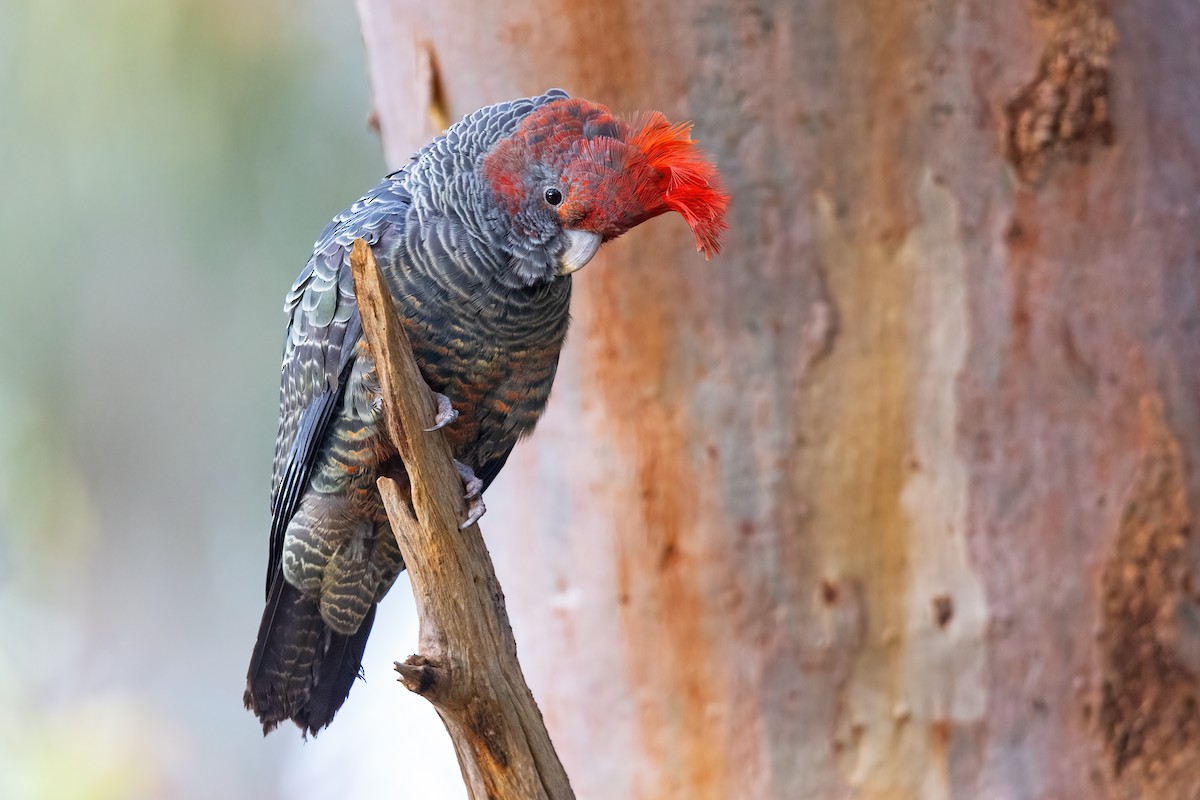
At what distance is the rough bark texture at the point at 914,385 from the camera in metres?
2.16

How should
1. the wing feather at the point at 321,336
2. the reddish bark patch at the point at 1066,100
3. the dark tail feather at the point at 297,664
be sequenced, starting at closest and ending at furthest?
the wing feather at the point at 321,336 < the dark tail feather at the point at 297,664 < the reddish bark patch at the point at 1066,100

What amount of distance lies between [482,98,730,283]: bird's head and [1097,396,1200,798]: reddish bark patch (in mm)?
1215

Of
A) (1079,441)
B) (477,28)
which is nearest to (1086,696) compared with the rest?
(1079,441)

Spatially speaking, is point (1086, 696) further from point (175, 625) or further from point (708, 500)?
point (175, 625)

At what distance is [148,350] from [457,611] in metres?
4.08

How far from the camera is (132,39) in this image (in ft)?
15.2

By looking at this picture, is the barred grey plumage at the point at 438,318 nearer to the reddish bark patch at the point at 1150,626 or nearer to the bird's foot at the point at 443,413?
the bird's foot at the point at 443,413

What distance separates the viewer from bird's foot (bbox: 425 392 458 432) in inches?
62.6

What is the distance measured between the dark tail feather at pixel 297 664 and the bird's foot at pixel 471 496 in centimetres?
44

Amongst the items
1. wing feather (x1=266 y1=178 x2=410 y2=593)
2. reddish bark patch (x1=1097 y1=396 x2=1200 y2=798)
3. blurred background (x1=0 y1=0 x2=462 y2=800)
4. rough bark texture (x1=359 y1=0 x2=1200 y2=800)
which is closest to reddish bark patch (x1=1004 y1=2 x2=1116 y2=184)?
rough bark texture (x1=359 y1=0 x2=1200 y2=800)

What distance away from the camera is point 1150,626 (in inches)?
85.7

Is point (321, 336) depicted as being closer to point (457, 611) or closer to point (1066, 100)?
point (457, 611)

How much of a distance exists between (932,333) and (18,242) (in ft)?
14.6

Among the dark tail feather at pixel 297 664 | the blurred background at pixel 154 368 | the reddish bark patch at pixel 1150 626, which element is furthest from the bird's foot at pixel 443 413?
the blurred background at pixel 154 368
